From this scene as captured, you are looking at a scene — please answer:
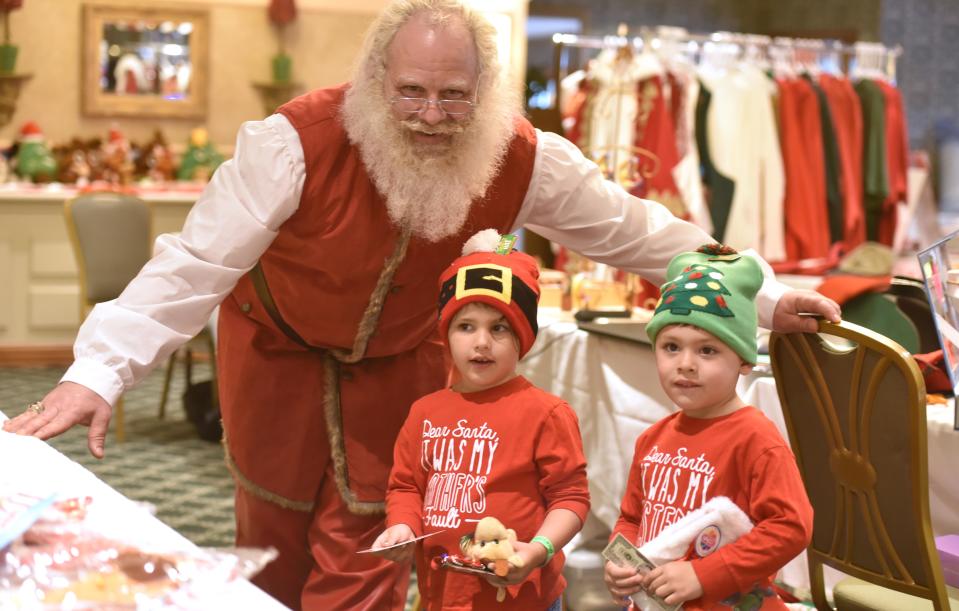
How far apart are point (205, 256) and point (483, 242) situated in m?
0.46

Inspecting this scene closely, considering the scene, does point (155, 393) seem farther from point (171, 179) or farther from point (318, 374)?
point (318, 374)

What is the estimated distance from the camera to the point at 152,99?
7.99 metres

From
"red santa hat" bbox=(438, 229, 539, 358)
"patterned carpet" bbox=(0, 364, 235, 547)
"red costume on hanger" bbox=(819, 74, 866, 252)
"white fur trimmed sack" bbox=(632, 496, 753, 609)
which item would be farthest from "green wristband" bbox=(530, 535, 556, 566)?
"red costume on hanger" bbox=(819, 74, 866, 252)

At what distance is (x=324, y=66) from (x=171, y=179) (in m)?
1.38

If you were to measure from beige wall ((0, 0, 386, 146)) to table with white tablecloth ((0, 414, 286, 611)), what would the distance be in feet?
20.9

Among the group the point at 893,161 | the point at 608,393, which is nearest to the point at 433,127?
the point at 608,393

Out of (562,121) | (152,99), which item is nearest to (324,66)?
(152,99)

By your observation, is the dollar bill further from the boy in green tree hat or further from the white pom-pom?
the white pom-pom

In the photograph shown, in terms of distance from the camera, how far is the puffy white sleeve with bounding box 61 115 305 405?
1925 millimetres

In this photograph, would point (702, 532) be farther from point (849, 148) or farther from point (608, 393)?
point (849, 148)

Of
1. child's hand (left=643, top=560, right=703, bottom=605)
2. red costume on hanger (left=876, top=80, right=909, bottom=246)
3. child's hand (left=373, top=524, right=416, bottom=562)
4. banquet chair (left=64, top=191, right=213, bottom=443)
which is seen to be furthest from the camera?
red costume on hanger (left=876, top=80, right=909, bottom=246)

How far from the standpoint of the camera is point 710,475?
5.60ft

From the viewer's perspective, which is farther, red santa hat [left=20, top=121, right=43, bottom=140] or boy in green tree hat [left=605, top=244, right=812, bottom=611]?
red santa hat [left=20, top=121, right=43, bottom=140]

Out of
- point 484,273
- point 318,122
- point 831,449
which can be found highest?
point 318,122
